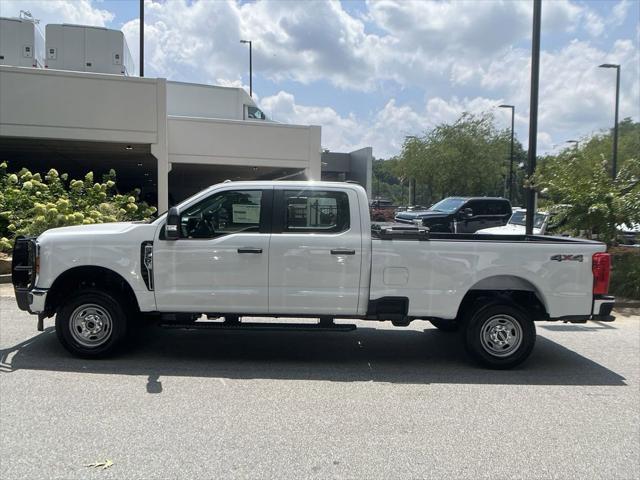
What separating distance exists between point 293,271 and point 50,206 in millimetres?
7551

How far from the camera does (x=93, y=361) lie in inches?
237

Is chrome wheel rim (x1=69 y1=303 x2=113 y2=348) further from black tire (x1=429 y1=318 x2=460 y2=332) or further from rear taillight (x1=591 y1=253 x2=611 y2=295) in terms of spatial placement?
rear taillight (x1=591 y1=253 x2=611 y2=295)

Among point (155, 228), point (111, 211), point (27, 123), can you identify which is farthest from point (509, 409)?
point (27, 123)

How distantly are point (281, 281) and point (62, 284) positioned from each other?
241 cm

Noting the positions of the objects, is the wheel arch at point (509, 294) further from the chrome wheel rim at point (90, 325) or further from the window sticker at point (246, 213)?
the chrome wheel rim at point (90, 325)

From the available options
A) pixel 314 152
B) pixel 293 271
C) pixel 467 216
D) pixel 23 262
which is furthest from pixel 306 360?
pixel 467 216

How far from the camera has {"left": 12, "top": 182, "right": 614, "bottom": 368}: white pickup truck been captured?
232 inches

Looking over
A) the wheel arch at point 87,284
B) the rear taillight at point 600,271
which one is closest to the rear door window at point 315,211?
the wheel arch at point 87,284

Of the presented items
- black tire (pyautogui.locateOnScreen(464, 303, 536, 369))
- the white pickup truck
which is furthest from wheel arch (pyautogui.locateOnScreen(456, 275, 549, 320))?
black tire (pyautogui.locateOnScreen(464, 303, 536, 369))

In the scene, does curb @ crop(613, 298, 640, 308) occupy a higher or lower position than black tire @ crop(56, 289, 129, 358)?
lower

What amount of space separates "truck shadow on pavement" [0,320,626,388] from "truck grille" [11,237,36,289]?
84cm

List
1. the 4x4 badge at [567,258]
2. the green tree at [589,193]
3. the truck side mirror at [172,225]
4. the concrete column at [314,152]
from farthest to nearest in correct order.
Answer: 1. the concrete column at [314,152]
2. the green tree at [589,193]
3. the 4x4 badge at [567,258]
4. the truck side mirror at [172,225]

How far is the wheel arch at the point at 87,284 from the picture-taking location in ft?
19.7

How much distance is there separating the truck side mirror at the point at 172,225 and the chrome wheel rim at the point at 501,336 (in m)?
3.44
